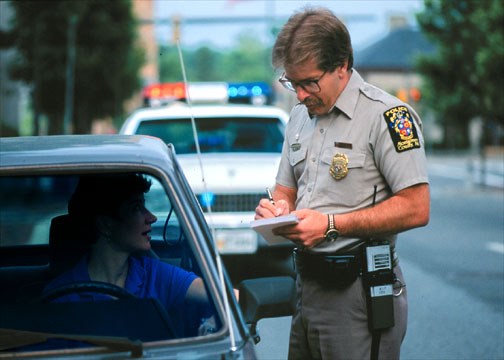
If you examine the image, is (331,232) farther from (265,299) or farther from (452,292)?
(452,292)

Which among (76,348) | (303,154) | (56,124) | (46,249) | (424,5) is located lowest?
(56,124)

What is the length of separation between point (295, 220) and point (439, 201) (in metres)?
19.7

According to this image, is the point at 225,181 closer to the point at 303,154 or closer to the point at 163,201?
the point at 163,201

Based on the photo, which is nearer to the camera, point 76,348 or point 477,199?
point 76,348

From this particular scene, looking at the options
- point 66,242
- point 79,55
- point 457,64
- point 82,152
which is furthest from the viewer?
point 79,55

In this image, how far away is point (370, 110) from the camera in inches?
134

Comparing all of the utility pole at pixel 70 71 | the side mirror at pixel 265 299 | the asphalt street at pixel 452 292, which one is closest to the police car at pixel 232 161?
the asphalt street at pixel 452 292

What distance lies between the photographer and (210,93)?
14.8 m

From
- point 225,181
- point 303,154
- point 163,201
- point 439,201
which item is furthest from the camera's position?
point 439,201

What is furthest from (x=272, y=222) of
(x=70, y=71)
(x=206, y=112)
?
(x=70, y=71)

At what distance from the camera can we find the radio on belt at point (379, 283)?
336 cm

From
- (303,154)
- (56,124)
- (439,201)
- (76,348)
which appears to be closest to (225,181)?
(303,154)

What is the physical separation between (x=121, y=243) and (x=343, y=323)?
781 mm

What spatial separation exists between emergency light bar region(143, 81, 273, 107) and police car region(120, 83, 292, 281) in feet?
11.2
